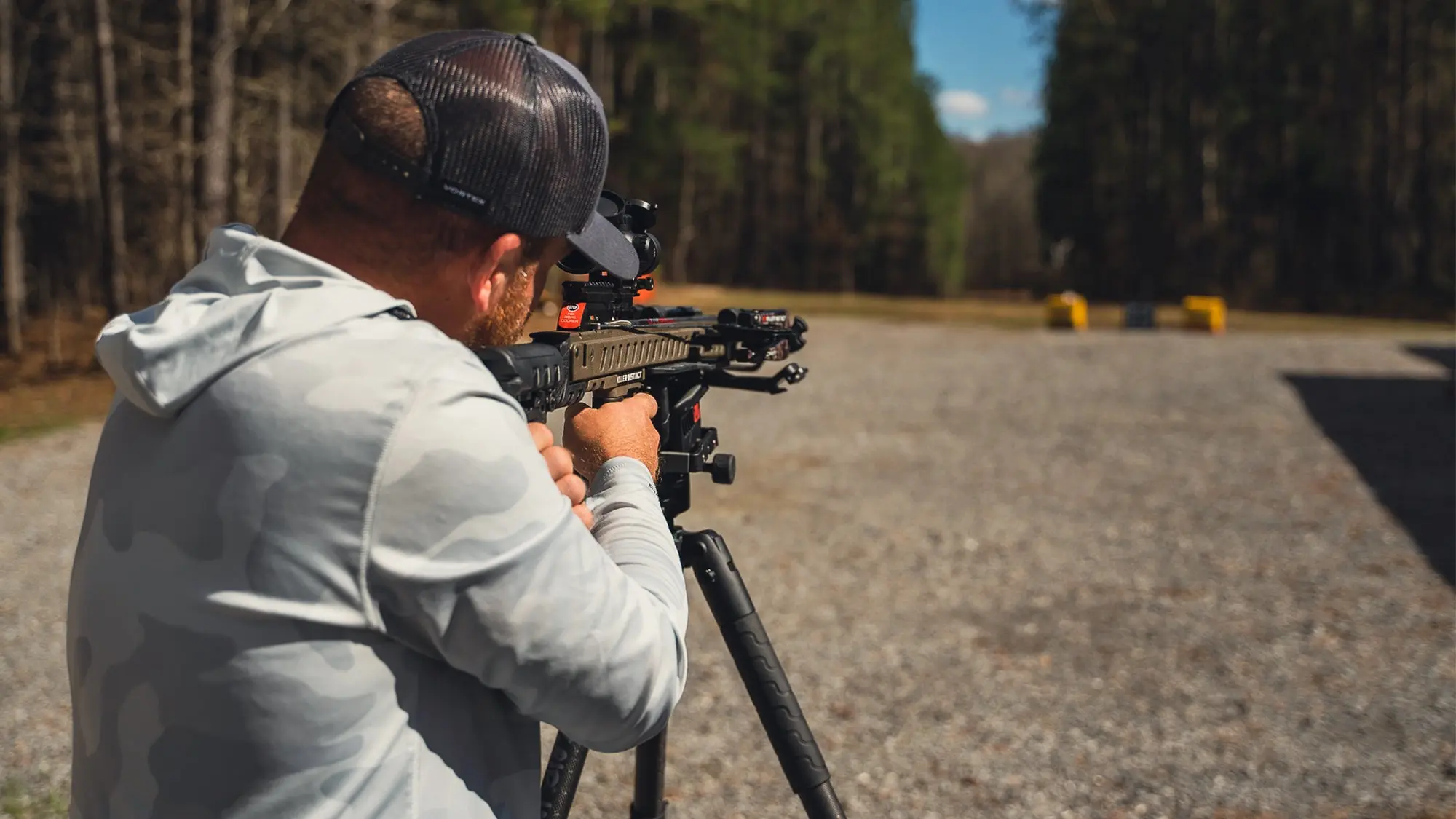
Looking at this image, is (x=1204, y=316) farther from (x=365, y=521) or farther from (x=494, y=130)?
(x=365, y=521)

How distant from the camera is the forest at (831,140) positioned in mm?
20031

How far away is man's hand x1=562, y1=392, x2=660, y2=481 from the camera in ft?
6.17

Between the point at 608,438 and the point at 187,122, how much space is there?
766 inches

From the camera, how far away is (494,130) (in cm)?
145

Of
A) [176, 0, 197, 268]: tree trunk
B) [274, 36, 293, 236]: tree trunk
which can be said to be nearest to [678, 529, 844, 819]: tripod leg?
[176, 0, 197, 268]: tree trunk

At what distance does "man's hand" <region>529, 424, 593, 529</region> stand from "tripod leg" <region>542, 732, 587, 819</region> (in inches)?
42.7

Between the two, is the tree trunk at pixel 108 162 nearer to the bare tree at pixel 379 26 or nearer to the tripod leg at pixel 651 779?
the bare tree at pixel 379 26

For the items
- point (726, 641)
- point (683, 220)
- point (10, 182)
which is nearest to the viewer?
point (726, 641)

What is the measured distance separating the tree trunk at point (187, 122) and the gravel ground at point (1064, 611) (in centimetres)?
598

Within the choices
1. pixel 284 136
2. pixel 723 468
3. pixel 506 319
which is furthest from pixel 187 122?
pixel 506 319

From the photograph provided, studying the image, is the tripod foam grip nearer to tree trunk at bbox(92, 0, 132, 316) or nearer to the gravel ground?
the gravel ground

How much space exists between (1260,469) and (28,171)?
20.0m

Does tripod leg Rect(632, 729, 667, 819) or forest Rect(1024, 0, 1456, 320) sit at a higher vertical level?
forest Rect(1024, 0, 1456, 320)

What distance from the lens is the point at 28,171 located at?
2056 centimetres
